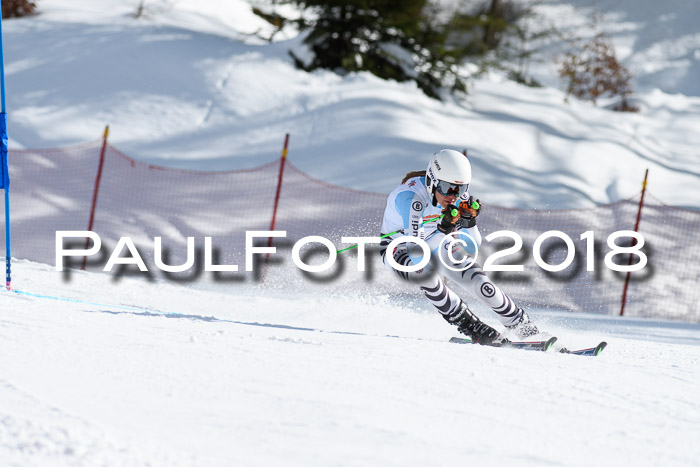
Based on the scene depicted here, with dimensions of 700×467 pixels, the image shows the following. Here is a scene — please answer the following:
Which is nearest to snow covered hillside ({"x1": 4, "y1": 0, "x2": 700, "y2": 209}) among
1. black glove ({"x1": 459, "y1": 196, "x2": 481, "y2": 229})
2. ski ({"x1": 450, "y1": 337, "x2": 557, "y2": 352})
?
black glove ({"x1": 459, "y1": 196, "x2": 481, "y2": 229})

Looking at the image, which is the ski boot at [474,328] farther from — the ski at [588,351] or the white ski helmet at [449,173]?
the white ski helmet at [449,173]

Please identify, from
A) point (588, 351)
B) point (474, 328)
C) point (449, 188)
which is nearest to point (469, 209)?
point (449, 188)

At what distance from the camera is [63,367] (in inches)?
177

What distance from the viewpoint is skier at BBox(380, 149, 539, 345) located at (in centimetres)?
643

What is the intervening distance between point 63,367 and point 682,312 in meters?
8.59

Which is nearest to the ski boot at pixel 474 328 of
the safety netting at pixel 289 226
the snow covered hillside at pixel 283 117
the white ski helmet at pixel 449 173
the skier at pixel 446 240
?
the skier at pixel 446 240

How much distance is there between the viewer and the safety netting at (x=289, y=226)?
10.6m

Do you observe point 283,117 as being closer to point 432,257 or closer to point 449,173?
point 432,257

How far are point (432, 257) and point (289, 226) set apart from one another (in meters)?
4.91

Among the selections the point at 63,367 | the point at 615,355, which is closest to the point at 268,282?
the point at 615,355

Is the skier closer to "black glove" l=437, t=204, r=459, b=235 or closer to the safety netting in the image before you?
"black glove" l=437, t=204, r=459, b=235

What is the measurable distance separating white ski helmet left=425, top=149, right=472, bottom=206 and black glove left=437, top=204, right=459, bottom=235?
0.17 metres

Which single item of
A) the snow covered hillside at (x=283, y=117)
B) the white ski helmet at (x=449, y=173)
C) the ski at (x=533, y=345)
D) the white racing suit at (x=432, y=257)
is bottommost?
the ski at (x=533, y=345)

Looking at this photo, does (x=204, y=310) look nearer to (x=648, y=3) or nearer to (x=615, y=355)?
(x=615, y=355)
